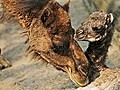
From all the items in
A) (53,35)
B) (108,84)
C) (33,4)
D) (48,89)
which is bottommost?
(48,89)

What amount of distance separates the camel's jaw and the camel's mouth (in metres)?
0.15

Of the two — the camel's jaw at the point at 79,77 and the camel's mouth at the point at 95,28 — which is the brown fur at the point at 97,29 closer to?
the camel's mouth at the point at 95,28

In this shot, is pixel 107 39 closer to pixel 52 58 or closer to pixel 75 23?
pixel 52 58

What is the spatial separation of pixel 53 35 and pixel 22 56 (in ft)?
6.55

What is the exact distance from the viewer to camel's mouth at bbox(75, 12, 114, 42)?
150 cm

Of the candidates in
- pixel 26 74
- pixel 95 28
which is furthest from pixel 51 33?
pixel 26 74

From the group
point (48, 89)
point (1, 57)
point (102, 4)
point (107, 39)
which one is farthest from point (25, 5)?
point (102, 4)

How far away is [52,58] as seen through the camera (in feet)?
4.70

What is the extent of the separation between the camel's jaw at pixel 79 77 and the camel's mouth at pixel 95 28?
15 centimetres

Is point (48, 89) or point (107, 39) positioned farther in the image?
point (48, 89)

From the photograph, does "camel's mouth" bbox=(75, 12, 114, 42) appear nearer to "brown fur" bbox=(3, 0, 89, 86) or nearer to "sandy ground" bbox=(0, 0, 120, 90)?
"brown fur" bbox=(3, 0, 89, 86)

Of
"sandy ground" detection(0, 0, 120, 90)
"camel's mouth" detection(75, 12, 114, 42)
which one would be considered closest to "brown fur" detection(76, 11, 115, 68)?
"camel's mouth" detection(75, 12, 114, 42)

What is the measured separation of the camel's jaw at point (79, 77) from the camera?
5.01 feet

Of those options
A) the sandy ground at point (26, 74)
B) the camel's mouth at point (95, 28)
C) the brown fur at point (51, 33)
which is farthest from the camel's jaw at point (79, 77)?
the sandy ground at point (26, 74)
